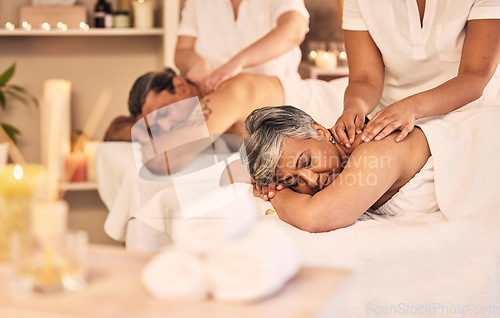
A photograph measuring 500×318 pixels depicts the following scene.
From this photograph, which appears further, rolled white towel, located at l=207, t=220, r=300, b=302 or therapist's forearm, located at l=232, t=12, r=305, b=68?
therapist's forearm, located at l=232, t=12, r=305, b=68

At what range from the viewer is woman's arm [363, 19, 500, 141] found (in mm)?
1540

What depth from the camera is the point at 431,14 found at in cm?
183

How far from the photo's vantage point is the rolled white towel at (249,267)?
2.49 feet

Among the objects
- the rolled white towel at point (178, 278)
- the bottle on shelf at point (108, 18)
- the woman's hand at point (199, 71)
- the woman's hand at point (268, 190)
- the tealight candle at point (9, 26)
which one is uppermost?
the rolled white towel at point (178, 278)

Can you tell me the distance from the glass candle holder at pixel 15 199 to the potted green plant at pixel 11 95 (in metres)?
2.38

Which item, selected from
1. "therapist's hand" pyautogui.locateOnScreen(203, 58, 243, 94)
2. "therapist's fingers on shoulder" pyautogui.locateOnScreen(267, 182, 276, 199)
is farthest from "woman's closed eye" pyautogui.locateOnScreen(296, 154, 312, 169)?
"therapist's hand" pyautogui.locateOnScreen(203, 58, 243, 94)

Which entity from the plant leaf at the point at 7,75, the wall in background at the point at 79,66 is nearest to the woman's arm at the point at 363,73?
the wall in background at the point at 79,66

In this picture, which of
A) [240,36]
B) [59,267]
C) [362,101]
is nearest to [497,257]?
[362,101]

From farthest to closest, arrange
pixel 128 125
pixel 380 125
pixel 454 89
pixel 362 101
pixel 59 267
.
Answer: pixel 128 125
pixel 362 101
pixel 454 89
pixel 380 125
pixel 59 267

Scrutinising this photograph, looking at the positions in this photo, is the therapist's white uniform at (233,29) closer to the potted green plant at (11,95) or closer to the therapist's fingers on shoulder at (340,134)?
the potted green plant at (11,95)

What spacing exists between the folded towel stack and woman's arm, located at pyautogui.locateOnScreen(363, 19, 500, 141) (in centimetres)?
80

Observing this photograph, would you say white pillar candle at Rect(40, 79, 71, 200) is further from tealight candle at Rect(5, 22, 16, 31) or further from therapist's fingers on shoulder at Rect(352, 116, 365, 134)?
tealight candle at Rect(5, 22, 16, 31)

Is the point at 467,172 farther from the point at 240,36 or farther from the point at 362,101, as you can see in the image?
the point at 240,36

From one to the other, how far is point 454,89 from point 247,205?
3.33 ft
